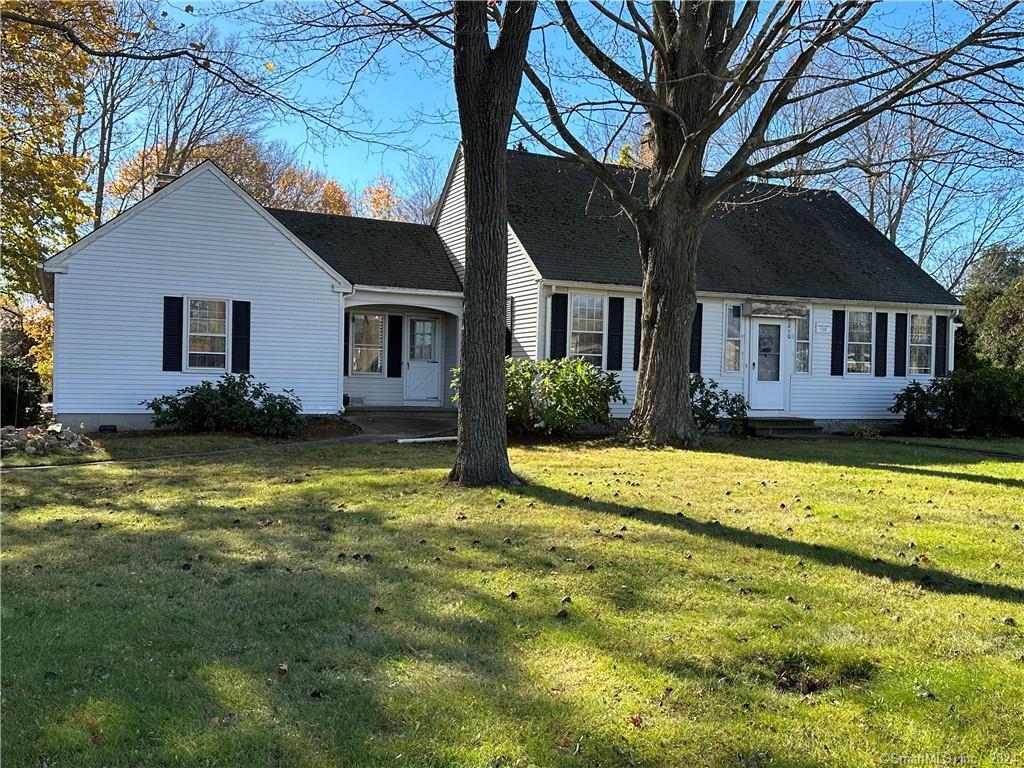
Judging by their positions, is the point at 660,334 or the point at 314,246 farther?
the point at 314,246

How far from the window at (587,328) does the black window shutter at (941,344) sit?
10.1 meters

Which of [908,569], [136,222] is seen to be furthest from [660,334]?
[136,222]

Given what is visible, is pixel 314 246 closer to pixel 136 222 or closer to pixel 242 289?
pixel 242 289

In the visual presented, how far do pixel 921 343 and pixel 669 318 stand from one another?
11.1 metres

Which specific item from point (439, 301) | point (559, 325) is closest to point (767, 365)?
point (559, 325)

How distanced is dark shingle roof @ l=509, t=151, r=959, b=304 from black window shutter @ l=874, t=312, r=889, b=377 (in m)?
0.56

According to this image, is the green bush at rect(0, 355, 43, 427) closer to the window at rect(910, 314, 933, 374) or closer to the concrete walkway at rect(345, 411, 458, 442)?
the concrete walkway at rect(345, 411, 458, 442)

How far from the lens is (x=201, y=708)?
3.06m

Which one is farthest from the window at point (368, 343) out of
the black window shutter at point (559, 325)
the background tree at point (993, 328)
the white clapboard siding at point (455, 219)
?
the background tree at point (993, 328)

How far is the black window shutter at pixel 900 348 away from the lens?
19734 millimetres

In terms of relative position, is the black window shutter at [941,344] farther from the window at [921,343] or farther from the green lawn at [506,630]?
the green lawn at [506,630]

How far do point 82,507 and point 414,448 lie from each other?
217 inches

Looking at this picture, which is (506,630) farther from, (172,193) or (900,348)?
(900,348)

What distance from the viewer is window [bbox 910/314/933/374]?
20019 mm
